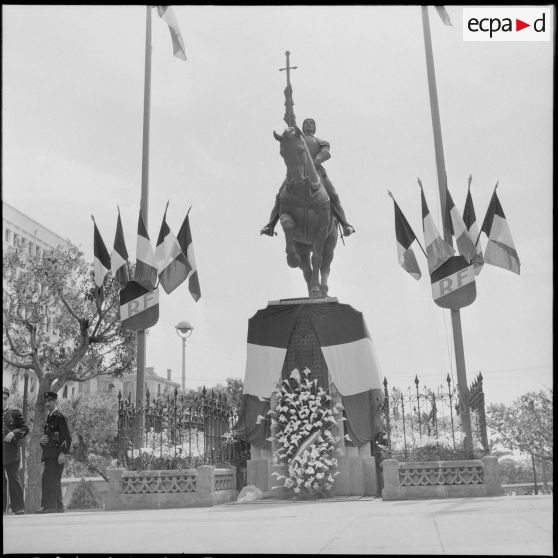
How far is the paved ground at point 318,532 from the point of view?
6.09 meters

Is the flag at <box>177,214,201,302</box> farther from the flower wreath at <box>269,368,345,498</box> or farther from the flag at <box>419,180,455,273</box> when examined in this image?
the flag at <box>419,180,455,273</box>

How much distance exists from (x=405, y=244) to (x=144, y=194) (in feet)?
18.8

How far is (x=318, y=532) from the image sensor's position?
7.21m

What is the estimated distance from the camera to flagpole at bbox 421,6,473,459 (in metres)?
13.0

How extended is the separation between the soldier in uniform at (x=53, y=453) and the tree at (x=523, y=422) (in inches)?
1543

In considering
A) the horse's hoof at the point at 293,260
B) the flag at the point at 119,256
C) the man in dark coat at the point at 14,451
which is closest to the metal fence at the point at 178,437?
the man in dark coat at the point at 14,451

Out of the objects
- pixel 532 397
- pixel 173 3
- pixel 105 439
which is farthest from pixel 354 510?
pixel 532 397

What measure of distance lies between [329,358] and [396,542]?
810 cm

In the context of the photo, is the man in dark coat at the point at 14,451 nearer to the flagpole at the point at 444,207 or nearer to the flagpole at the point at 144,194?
the flagpole at the point at 144,194

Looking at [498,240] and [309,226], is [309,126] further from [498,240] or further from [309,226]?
[498,240]

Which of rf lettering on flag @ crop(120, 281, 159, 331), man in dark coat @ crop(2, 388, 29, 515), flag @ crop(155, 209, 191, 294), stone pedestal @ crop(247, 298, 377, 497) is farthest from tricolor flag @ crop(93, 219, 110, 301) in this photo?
man in dark coat @ crop(2, 388, 29, 515)

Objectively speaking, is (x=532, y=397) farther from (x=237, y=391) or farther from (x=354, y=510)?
(x=354, y=510)

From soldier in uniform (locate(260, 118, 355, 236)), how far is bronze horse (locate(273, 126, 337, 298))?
212 millimetres

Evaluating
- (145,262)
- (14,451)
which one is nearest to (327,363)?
(145,262)
